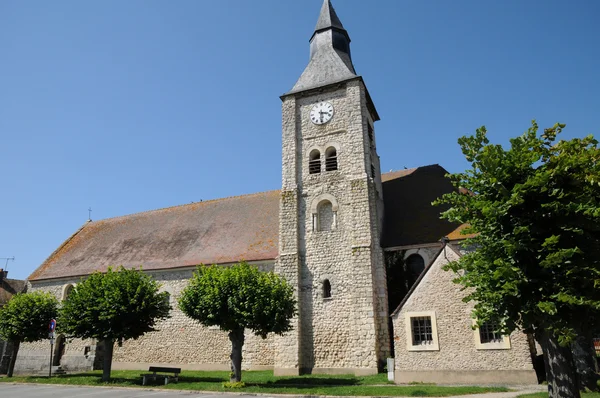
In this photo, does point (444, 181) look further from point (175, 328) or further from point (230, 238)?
point (175, 328)

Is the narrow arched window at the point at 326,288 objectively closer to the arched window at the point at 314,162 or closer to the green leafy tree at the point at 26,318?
the arched window at the point at 314,162

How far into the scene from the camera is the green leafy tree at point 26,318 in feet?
77.6

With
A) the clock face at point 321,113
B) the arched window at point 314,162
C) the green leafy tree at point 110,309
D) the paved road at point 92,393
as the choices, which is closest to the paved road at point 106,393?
the paved road at point 92,393

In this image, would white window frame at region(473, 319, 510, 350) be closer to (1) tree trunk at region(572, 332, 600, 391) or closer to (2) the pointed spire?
(1) tree trunk at region(572, 332, 600, 391)

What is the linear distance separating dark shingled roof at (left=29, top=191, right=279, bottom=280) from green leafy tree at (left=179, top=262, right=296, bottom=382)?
557 cm

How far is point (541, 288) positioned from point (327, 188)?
1410 cm

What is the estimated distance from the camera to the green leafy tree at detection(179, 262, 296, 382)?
1727 centimetres

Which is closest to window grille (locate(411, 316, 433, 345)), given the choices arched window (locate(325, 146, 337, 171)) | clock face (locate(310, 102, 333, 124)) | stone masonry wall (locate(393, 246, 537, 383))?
stone masonry wall (locate(393, 246, 537, 383))

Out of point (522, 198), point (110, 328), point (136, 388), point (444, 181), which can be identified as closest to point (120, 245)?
point (110, 328)

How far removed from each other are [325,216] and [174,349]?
11.3 meters

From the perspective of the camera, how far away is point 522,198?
1043cm

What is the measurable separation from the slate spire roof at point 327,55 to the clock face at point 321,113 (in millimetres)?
1152

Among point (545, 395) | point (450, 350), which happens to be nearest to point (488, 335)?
point (450, 350)

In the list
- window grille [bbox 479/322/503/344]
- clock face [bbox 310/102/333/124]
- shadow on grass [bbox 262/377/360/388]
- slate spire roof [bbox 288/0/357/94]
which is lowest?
shadow on grass [bbox 262/377/360/388]
